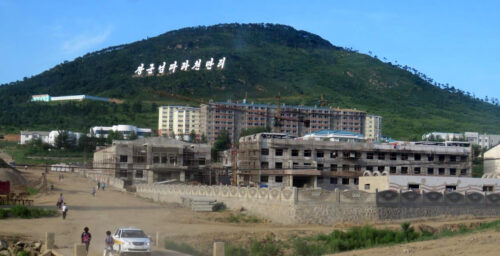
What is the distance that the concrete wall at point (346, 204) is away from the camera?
45938 millimetres

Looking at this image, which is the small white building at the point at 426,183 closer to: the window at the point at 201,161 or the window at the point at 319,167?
the window at the point at 319,167

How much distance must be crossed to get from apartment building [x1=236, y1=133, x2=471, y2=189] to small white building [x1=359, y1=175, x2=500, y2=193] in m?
15.2

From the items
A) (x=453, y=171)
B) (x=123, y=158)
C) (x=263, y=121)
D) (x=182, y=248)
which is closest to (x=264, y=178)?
(x=123, y=158)

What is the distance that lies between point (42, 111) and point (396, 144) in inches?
4629

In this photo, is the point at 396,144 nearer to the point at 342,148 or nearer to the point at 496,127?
the point at 342,148

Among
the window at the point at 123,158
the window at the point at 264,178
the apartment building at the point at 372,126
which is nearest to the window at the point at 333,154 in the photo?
the window at the point at 264,178

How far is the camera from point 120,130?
138250 millimetres

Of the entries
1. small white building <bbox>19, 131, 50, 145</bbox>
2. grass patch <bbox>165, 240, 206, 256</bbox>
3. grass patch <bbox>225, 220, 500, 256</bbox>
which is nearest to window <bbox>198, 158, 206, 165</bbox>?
grass patch <bbox>225, 220, 500, 256</bbox>

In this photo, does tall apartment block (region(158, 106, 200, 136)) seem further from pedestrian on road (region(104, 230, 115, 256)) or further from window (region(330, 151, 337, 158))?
pedestrian on road (region(104, 230, 115, 256))

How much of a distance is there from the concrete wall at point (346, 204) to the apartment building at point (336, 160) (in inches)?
831

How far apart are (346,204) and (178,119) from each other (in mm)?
120281

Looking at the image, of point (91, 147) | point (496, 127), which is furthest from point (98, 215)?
point (496, 127)

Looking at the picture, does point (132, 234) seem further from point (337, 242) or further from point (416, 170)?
point (416, 170)

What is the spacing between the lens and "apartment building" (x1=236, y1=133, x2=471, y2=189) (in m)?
76.0
